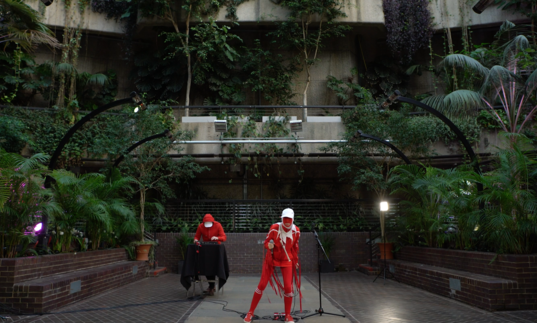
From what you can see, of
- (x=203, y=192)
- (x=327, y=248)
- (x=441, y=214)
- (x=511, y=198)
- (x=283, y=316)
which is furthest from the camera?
(x=203, y=192)

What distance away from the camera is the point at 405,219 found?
1150 centimetres

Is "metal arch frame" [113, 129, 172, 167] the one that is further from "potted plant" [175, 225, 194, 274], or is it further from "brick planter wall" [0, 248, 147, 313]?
"brick planter wall" [0, 248, 147, 313]

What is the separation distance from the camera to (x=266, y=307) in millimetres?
7227

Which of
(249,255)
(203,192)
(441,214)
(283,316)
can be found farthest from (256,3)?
(283,316)

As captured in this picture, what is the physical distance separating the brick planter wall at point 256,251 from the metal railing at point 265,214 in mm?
434

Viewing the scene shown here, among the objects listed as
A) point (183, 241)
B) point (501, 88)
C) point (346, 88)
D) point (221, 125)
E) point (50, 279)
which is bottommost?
point (50, 279)

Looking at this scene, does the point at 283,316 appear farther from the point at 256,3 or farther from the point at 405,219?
the point at 256,3

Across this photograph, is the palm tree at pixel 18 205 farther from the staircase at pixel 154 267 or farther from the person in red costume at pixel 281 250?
the staircase at pixel 154 267

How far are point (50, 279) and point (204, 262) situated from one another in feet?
8.86

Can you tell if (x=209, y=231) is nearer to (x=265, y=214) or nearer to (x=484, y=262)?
(x=484, y=262)

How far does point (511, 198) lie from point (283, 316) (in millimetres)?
4459

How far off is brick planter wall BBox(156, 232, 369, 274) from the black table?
6.02 meters

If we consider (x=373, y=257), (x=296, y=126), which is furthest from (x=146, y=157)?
(x=373, y=257)

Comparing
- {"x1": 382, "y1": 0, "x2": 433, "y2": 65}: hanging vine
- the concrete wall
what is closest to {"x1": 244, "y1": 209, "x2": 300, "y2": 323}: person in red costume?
the concrete wall
